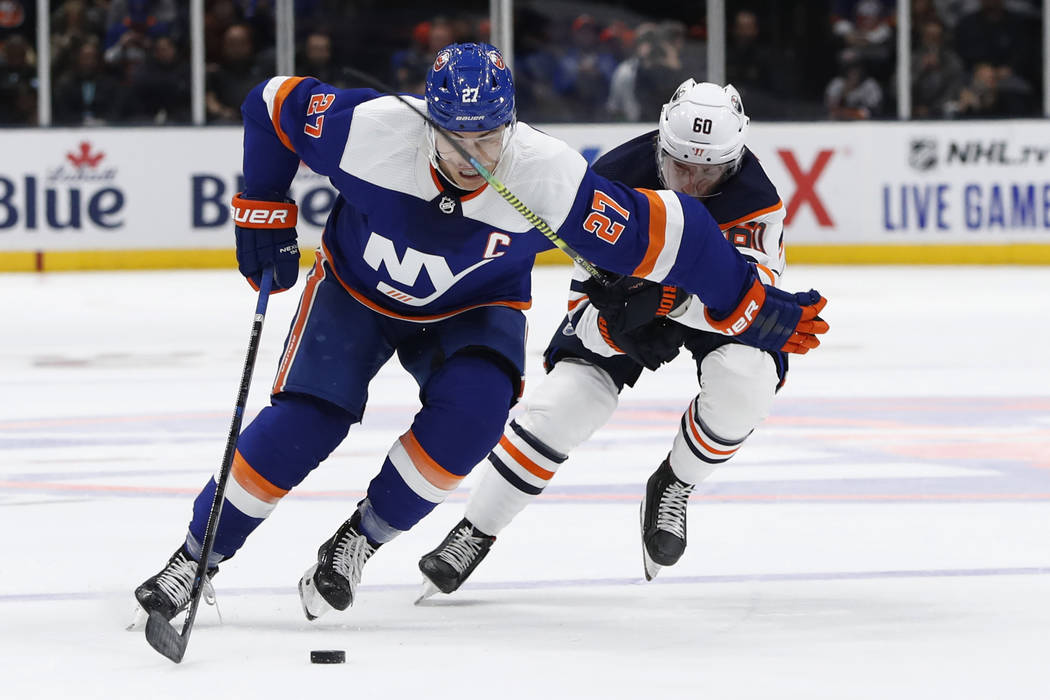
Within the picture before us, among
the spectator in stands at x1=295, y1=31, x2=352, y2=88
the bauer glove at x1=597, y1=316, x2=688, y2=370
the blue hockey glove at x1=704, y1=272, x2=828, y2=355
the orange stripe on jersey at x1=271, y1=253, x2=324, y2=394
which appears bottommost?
the spectator in stands at x1=295, y1=31, x2=352, y2=88

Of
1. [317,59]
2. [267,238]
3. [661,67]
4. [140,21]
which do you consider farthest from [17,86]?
[267,238]

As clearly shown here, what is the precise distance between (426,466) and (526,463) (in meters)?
0.42

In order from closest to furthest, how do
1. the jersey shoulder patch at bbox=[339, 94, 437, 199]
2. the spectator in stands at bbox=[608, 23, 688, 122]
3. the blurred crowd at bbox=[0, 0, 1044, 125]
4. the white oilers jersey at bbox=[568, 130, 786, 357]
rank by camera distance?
the jersey shoulder patch at bbox=[339, 94, 437, 199] < the white oilers jersey at bbox=[568, 130, 786, 357] < the blurred crowd at bbox=[0, 0, 1044, 125] < the spectator in stands at bbox=[608, 23, 688, 122]

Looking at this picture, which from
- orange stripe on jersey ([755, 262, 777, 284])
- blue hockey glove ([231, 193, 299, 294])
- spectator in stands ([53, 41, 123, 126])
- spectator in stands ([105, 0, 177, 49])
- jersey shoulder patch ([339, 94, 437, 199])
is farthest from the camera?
spectator in stands ([105, 0, 177, 49])

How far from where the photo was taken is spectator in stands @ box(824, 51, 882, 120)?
12633 mm

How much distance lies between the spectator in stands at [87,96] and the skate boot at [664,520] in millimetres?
8968

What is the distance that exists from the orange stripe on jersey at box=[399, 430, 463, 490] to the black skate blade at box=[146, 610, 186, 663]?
53 cm

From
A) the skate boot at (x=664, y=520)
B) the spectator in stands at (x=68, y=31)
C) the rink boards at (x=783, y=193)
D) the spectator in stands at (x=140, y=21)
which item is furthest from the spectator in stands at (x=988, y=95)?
the skate boot at (x=664, y=520)

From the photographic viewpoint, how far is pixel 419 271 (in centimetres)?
334

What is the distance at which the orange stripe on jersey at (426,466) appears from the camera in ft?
11.0

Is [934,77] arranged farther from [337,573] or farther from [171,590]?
Result: [171,590]

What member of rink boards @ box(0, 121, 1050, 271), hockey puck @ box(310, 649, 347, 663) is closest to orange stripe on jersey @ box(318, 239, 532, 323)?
hockey puck @ box(310, 649, 347, 663)

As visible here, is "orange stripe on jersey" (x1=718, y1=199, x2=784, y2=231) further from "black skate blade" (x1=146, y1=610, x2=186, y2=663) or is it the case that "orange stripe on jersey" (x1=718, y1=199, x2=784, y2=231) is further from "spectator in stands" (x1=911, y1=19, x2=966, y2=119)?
"spectator in stands" (x1=911, y1=19, x2=966, y2=119)

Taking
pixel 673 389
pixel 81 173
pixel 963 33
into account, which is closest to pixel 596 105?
pixel 963 33
